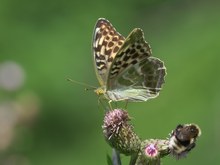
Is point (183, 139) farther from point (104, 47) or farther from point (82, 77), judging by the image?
point (82, 77)

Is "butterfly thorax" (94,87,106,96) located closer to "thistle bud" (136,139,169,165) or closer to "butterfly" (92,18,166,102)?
"butterfly" (92,18,166,102)

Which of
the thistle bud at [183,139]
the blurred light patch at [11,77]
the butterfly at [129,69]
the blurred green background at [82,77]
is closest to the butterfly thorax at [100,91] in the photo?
the butterfly at [129,69]

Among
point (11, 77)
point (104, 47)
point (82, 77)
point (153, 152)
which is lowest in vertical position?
point (153, 152)

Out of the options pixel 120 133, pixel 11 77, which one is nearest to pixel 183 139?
pixel 120 133

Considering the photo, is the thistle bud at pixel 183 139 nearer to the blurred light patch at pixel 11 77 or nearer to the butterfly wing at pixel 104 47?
the butterfly wing at pixel 104 47

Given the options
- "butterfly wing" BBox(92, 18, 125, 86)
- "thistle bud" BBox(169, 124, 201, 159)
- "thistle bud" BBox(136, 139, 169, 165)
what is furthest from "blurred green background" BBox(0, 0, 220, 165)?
"thistle bud" BBox(169, 124, 201, 159)

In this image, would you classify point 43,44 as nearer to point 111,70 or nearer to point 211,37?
point 211,37
